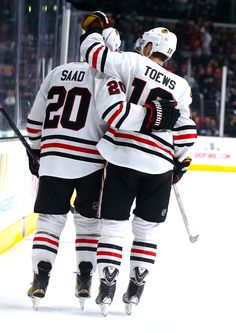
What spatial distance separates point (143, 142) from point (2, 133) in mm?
1824

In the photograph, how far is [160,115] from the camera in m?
3.19

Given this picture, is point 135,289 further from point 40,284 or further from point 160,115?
point 160,115

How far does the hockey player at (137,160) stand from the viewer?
3.26 meters

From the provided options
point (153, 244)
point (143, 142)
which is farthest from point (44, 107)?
point (153, 244)

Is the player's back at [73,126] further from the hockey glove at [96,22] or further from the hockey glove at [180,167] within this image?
the hockey glove at [180,167]

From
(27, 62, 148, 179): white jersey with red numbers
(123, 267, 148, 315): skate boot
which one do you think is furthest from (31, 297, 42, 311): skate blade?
(27, 62, 148, 179): white jersey with red numbers

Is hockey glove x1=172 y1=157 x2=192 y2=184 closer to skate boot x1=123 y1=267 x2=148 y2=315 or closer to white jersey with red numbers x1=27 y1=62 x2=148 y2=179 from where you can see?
white jersey with red numbers x1=27 y1=62 x2=148 y2=179

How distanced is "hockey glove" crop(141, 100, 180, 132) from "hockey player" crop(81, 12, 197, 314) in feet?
0.09

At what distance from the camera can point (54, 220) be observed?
339cm

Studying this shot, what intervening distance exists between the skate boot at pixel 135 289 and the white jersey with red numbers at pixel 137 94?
0.42m

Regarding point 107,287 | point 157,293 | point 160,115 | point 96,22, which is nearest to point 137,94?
point 160,115

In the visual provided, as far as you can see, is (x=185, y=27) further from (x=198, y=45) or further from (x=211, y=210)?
(x=211, y=210)

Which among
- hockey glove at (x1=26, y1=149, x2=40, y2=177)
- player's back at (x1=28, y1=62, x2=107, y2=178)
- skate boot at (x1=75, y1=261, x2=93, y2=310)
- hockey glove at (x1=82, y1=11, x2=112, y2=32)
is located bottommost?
skate boot at (x1=75, y1=261, x2=93, y2=310)

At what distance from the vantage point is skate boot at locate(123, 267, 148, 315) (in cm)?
337
